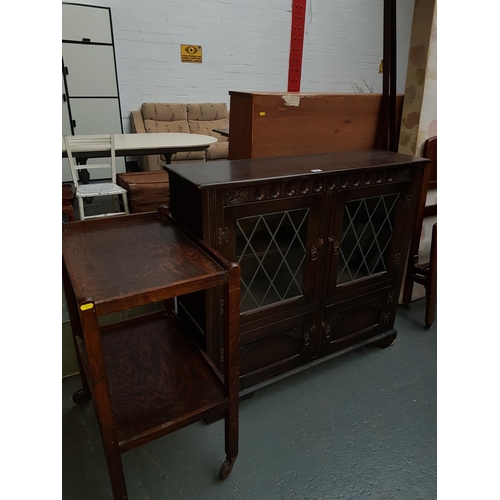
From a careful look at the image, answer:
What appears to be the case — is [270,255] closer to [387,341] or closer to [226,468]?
[226,468]

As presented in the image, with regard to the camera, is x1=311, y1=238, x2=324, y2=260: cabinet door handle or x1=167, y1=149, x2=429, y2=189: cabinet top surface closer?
x1=167, y1=149, x2=429, y2=189: cabinet top surface

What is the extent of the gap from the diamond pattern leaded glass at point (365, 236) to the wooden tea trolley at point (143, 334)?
736 mm

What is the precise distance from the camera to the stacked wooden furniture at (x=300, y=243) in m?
1.37

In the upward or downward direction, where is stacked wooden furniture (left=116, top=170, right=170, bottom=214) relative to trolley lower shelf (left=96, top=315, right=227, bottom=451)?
upward

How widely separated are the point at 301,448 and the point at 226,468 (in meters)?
0.32

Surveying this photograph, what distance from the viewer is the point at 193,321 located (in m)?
1.62

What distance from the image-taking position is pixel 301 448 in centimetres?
151

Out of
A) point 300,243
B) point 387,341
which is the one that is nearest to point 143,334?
point 300,243

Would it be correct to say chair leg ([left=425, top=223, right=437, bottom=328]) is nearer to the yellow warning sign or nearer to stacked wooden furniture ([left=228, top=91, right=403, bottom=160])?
stacked wooden furniture ([left=228, top=91, right=403, bottom=160])

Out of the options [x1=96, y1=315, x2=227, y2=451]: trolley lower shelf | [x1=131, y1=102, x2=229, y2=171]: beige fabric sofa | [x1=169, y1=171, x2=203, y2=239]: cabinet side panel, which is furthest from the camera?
[x1=131, y1=102, x2=229, y2=171]: beige fabric sofa

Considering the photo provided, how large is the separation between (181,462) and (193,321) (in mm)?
527

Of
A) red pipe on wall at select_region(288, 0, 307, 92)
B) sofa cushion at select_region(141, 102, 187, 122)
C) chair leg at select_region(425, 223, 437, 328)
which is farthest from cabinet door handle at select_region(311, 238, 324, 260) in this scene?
red pipe on wall at select_region(288, 0, 307, 92)

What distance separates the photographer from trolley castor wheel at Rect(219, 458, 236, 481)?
1.37 metres

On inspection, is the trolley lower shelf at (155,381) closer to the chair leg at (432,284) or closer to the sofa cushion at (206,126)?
the chair leg at (432,284)
